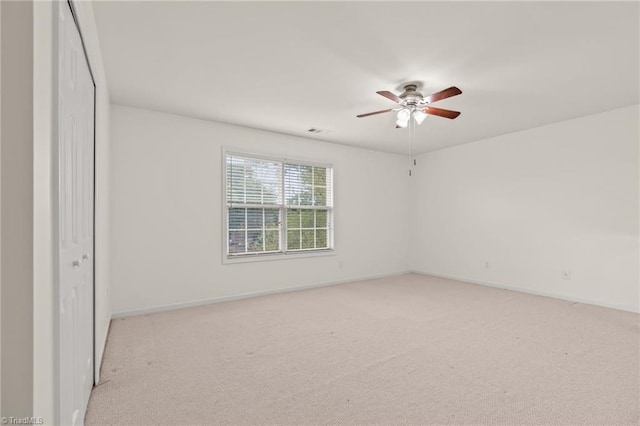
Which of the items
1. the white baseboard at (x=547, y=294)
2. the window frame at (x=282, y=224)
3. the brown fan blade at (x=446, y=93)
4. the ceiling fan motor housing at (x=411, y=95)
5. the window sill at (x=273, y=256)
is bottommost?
the white baseboard at (x=547, y=294)

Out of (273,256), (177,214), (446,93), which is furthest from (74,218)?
(273,256)

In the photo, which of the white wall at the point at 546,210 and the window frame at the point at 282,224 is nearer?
the white wall at the point at 546,210

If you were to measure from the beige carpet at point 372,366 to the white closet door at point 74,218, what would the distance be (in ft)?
1.69

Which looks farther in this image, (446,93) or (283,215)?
(283,215)

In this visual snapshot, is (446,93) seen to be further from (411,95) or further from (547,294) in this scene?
(547,294)

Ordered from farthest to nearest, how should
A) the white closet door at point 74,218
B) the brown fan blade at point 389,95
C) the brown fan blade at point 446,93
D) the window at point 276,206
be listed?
1. the window at point 276,206
2. the brown fan blade at point 389,95
3. the brown fan blade at point 446,93
4. the white closet door at point 74,218

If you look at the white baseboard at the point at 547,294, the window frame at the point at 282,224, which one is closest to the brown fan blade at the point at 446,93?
the window frame at the point at 282,224

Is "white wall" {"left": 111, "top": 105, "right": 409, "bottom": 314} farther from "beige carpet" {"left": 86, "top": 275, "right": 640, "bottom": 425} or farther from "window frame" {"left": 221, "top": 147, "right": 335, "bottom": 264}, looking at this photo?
"beige carpet" {"left": 86, "top": 275, "right": 640, "bottom": 425}

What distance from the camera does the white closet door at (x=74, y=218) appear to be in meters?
1.25

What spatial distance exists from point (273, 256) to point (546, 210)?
4.10 metres

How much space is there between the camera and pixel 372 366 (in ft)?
8.26

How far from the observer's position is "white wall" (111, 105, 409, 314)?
3.81 meters

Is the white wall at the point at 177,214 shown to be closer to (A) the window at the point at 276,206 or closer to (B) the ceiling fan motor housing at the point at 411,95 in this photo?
(A) the window at the point at 276,206

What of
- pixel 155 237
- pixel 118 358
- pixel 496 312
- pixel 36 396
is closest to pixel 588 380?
pixel 496 312
